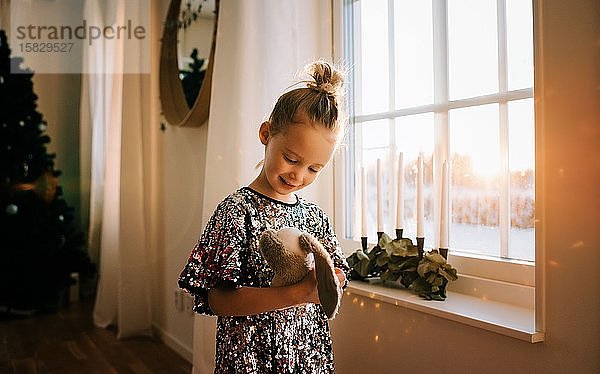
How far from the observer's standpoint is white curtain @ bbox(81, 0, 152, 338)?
3.49 metres

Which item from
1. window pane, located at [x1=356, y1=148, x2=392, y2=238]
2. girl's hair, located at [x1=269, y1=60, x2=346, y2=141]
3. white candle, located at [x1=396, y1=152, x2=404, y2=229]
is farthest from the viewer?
window pane, located at [x1=356, y1=148, x2=392, y2=238]

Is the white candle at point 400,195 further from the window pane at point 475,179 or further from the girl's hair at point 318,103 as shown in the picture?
the girl's hair at point 318,103

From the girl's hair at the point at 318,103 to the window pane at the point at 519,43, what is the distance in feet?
1.71

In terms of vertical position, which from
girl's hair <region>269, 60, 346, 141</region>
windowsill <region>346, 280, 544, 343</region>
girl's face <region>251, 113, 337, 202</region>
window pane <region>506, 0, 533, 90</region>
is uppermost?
window pane <region>506, 0, 533, 90</region>

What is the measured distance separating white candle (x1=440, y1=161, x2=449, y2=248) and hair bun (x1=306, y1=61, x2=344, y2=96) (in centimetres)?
49

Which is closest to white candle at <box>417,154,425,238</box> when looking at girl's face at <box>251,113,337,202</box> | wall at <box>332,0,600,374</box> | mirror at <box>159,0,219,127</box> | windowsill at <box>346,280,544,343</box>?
windowsill at <box>346,280,544,343</box>

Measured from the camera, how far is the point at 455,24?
1702 millimetres

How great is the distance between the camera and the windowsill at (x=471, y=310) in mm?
1259

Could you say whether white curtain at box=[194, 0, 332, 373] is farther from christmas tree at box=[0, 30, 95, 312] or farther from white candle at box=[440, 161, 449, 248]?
christmas tree at box=[0, 30, 95, 312]

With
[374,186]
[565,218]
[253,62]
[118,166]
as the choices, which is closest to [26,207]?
[118,166]

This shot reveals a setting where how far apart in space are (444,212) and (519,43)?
477 mm

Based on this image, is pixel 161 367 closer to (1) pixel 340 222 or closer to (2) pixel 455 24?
(1) pixel 340 222

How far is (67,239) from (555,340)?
3244 millimetres

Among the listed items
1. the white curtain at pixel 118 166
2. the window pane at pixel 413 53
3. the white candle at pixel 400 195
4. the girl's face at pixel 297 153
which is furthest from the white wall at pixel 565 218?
the white curtain at pixel 118 166
